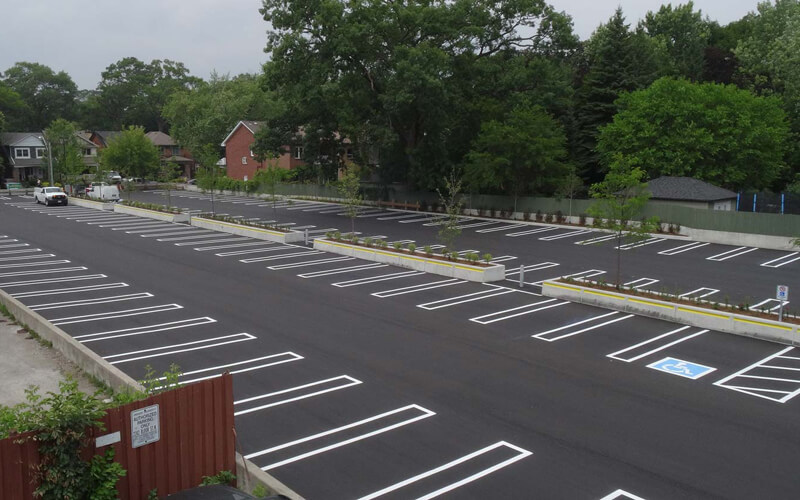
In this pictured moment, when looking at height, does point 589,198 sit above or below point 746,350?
above

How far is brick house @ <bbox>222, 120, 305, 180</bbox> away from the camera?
68750 mm

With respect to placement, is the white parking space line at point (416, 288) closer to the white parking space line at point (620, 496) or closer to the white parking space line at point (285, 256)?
the white parking space line at point (285, 256)

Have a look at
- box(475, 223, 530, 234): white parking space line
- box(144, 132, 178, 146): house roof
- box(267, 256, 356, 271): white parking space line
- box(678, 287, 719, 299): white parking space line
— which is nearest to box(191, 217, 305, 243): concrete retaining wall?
box(267, 256, 356, 271): white parking space line

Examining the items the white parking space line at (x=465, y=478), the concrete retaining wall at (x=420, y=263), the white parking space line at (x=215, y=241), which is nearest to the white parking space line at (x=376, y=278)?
the concrete retaining wall at (x=420, y=263)

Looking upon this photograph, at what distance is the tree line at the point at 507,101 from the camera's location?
1613 inches

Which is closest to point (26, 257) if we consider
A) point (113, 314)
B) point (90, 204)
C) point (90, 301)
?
point (90, 301)

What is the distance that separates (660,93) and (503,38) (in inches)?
490

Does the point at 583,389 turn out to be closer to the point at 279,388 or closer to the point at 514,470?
the point at 514,470

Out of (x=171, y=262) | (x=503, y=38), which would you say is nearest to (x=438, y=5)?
(x=503, y=38)

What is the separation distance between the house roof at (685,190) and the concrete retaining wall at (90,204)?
3762 cm

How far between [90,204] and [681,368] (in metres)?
48.1

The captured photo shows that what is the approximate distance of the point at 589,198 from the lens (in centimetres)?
4341

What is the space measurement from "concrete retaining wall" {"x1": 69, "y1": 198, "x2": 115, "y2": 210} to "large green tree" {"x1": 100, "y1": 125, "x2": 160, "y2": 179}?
1455 centimetres

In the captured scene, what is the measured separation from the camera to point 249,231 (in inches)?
1373
